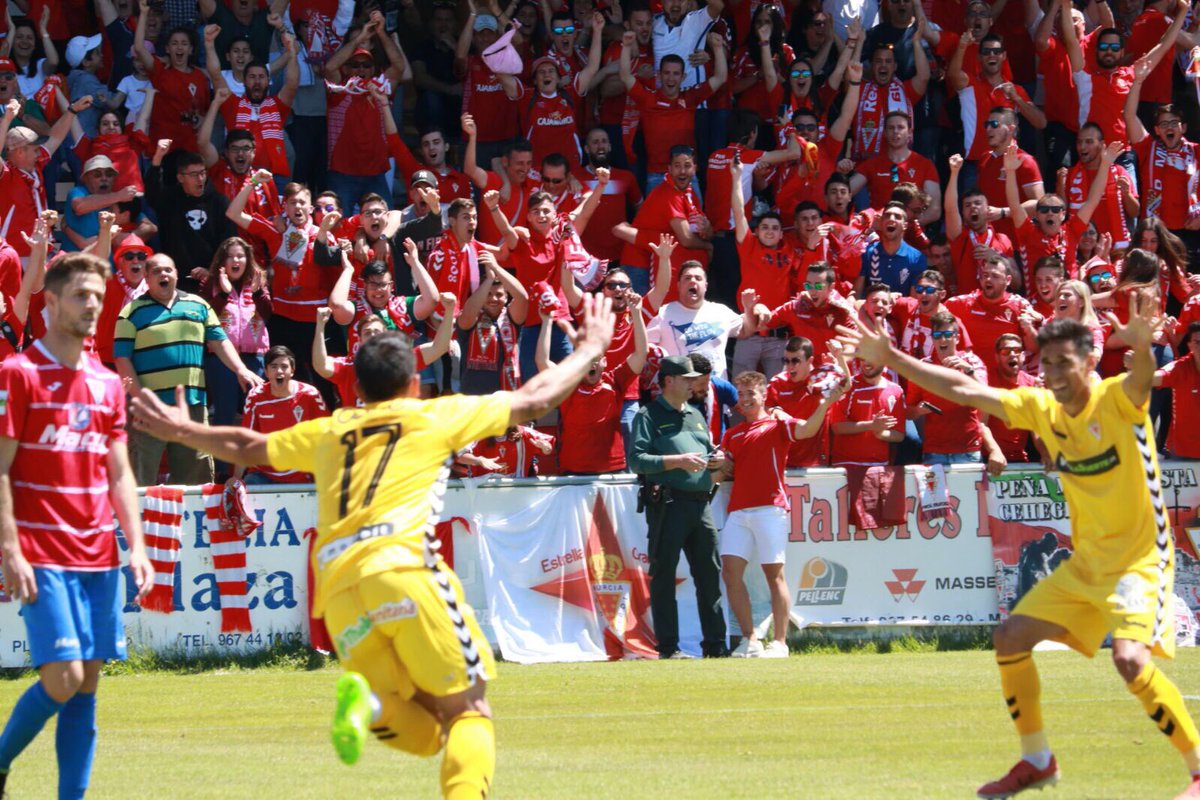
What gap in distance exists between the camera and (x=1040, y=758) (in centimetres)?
741

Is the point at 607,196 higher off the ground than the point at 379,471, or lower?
higher

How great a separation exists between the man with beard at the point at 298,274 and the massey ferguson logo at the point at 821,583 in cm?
495

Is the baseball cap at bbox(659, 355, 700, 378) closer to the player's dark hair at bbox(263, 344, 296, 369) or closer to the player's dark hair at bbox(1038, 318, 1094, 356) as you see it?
the player's dark hair at bbox(263, 344, 296, 369)

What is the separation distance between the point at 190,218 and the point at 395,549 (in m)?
A: 10.6

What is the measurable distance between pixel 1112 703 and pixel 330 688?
5.50 m

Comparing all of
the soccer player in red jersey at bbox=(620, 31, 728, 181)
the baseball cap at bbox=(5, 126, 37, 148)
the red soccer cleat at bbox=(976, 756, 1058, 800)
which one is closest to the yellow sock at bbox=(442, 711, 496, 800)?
the red soccer cleat at bbox=(976, 756, 1058, 800)

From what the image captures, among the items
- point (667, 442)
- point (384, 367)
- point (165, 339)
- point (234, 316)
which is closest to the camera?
point (384, 367)

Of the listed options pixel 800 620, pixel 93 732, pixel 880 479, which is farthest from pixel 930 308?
pixel 93 732

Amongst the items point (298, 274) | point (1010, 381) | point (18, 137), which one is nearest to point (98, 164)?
point (18, 137)

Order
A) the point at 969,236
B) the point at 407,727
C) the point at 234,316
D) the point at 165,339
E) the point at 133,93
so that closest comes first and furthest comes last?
the point at 407,727 → the point at 165,339 → the point at 234,316 → the point at 969,236 → the point at 133,93

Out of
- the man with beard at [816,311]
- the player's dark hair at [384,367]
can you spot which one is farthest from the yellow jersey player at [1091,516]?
the man with beard at [816,311]

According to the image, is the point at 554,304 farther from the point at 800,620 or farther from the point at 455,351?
the point at 800,620

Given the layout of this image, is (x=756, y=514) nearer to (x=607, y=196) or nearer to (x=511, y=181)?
(x=607, y=196)

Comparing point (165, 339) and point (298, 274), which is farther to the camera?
point (298, 274)
